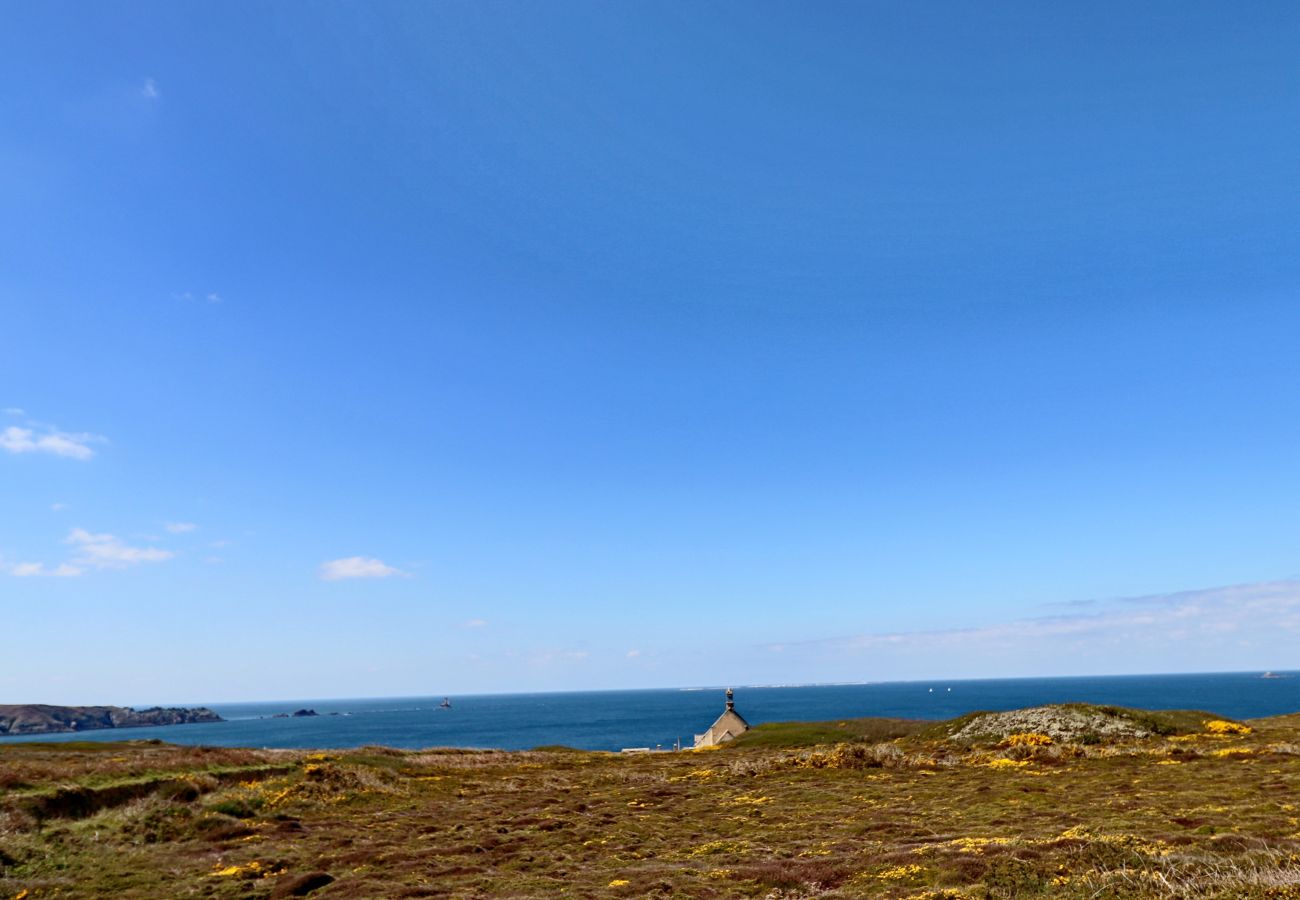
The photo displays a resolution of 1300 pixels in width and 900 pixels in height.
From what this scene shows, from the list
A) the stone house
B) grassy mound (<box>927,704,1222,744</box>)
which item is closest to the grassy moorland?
grassy mound (<box>927,704,1222,744</box>)

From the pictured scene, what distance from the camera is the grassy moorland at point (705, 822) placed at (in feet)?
59.2

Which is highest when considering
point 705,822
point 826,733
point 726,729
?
point 705,822

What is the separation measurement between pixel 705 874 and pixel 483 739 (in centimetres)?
19219

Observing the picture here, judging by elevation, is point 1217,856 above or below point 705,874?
above

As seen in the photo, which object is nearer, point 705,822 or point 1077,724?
point 705,822

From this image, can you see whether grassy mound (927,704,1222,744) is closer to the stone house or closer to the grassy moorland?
the grassy moorland

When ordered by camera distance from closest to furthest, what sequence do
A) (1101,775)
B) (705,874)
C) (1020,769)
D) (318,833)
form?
(705,874)
(318,833)
(1101,775)
(1020,769)

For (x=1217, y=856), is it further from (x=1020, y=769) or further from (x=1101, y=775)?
(x=1020, y=769)

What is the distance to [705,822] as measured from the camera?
31.1 metres

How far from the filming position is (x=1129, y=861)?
16.7 meters

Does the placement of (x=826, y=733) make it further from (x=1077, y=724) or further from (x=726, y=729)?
(x=1077, y=724)

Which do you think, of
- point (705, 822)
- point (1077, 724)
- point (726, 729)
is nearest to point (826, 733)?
point (726, 729)

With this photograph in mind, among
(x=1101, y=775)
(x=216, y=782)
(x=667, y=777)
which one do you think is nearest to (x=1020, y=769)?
(x=1101, y=775)

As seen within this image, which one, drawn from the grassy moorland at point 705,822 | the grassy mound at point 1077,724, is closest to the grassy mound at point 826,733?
the grassy mound at point 1077,724
